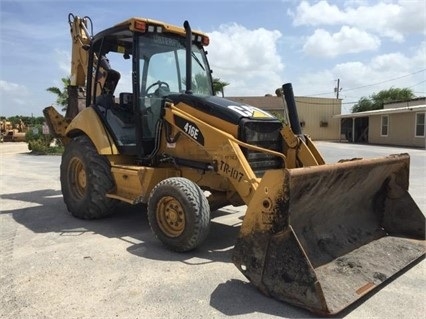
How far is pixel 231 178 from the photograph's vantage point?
5277 millimetres

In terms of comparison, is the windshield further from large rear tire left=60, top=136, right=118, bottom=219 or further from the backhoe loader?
large rear tire left=60, top=136, right=118, bottom=219

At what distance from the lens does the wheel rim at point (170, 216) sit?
5316 mm

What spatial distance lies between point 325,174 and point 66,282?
277 cm

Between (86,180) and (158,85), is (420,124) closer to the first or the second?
(158,85)

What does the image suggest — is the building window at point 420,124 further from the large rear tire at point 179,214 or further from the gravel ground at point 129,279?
the large rear tire at point 179,214

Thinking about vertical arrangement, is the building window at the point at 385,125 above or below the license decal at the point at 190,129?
above

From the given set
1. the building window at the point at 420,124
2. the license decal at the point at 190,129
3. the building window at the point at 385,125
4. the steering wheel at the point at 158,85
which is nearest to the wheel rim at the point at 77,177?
the steering wheel at the point at 158,85

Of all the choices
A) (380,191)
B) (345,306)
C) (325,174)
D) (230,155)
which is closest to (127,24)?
(230,155)

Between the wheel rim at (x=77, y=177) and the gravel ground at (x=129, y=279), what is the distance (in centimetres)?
52

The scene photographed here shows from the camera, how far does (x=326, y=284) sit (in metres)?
4.00

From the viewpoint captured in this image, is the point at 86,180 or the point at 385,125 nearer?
the point at 86,180

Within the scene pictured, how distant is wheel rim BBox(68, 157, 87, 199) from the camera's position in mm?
7328

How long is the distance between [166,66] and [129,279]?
135 inches

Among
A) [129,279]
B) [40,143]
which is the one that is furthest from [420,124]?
[129,279]
